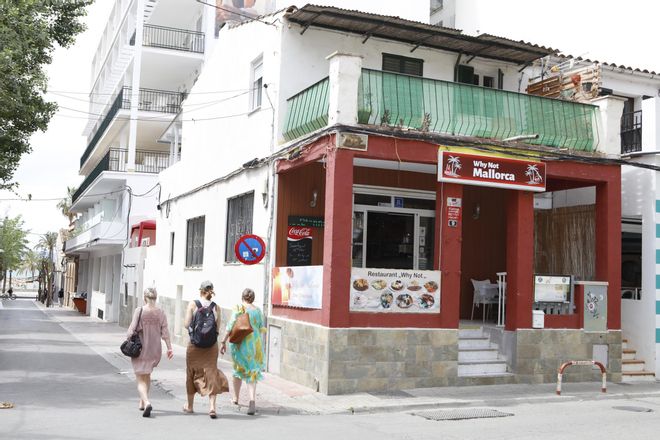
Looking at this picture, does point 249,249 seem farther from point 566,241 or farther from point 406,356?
point 566,241

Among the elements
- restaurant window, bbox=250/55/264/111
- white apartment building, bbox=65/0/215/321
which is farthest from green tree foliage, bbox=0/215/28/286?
restaurant window, bbox=250/55/264/111

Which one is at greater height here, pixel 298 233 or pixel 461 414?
pixel 298 233

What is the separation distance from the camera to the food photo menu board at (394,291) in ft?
40.2

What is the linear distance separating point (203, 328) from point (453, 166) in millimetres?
5588

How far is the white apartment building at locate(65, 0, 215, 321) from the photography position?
32.9 meters

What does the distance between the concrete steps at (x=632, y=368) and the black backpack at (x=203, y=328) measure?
8801mm

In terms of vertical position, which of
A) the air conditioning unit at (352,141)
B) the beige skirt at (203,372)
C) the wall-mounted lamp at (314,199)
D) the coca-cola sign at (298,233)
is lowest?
the beige skirt at (203,372)

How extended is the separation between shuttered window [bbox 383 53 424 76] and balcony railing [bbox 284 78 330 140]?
2579mm

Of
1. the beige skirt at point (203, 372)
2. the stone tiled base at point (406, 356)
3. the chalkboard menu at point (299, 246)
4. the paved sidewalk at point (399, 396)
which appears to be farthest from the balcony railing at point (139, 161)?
the beige skirt at point (203, 372)

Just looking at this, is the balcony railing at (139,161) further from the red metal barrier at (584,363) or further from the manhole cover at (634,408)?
the manhole cover at (634,408)

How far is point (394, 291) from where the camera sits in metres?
12.5

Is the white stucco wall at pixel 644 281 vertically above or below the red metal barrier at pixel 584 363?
above

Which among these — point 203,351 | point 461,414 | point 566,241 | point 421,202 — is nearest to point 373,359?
point 461,414

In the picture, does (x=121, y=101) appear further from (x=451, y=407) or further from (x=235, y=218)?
(x=451, y=407)
